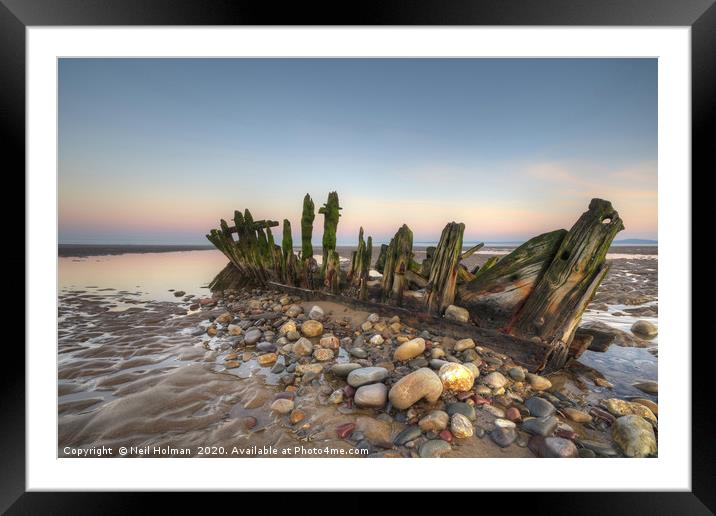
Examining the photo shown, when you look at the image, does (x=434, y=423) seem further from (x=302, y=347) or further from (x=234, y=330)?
(x=234, y=330)

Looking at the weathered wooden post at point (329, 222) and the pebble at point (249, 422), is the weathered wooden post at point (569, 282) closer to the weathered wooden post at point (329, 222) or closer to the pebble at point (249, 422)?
the weathered wooden post at point (329, 222)

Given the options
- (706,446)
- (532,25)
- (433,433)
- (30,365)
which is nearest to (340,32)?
(532,25)

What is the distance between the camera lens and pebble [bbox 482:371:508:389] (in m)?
2.15

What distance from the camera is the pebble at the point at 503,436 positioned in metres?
1.82

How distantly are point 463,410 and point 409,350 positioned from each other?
28.0 inches

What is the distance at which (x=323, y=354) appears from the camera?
2.55m

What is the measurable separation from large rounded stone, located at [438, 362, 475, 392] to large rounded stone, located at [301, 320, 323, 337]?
5.11 feet

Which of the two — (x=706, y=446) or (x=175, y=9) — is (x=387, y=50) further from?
(x=706, y=446)

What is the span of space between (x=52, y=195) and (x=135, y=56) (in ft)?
5.01

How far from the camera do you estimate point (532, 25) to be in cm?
172

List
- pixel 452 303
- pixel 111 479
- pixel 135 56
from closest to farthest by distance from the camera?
pixel 111 479
pixel 135 56
pixel 452 303

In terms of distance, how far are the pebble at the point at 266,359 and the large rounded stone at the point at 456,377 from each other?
185cm

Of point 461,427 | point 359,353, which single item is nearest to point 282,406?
point 359,353

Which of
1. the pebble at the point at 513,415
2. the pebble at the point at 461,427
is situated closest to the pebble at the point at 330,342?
the pebble at the point at 461,427
